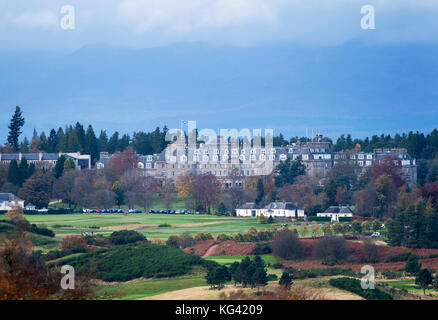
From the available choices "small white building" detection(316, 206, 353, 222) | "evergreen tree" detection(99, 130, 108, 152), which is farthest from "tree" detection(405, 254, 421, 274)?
"evergreen tree" detection(99, 130, 108, 152)

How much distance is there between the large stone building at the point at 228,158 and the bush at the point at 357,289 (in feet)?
237

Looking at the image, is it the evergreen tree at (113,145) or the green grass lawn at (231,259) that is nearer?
the green grass lawn at (231,259)

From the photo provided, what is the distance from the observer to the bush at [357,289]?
34.5 meters

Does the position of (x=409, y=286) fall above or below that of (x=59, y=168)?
below

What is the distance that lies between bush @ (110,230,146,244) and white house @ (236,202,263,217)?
23332 millimetres

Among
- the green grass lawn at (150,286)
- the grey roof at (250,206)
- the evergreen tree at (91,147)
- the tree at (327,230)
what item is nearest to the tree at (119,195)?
the grey roof at (250,206)

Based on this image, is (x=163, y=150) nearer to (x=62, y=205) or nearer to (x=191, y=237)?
(x=62, y=205)

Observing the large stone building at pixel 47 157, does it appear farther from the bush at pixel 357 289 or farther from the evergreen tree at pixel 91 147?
the bush at pixel 357 289

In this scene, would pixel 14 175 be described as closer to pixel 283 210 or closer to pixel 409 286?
pixel 283 210

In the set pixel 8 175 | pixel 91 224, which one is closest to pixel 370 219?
pixel 91 224

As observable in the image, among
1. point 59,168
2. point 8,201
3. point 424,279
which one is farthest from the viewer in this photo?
point 59,168

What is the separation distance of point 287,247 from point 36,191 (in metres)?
35.6

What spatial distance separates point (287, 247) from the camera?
48094 millimetres

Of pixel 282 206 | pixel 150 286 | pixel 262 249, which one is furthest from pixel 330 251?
pixel 282 206
